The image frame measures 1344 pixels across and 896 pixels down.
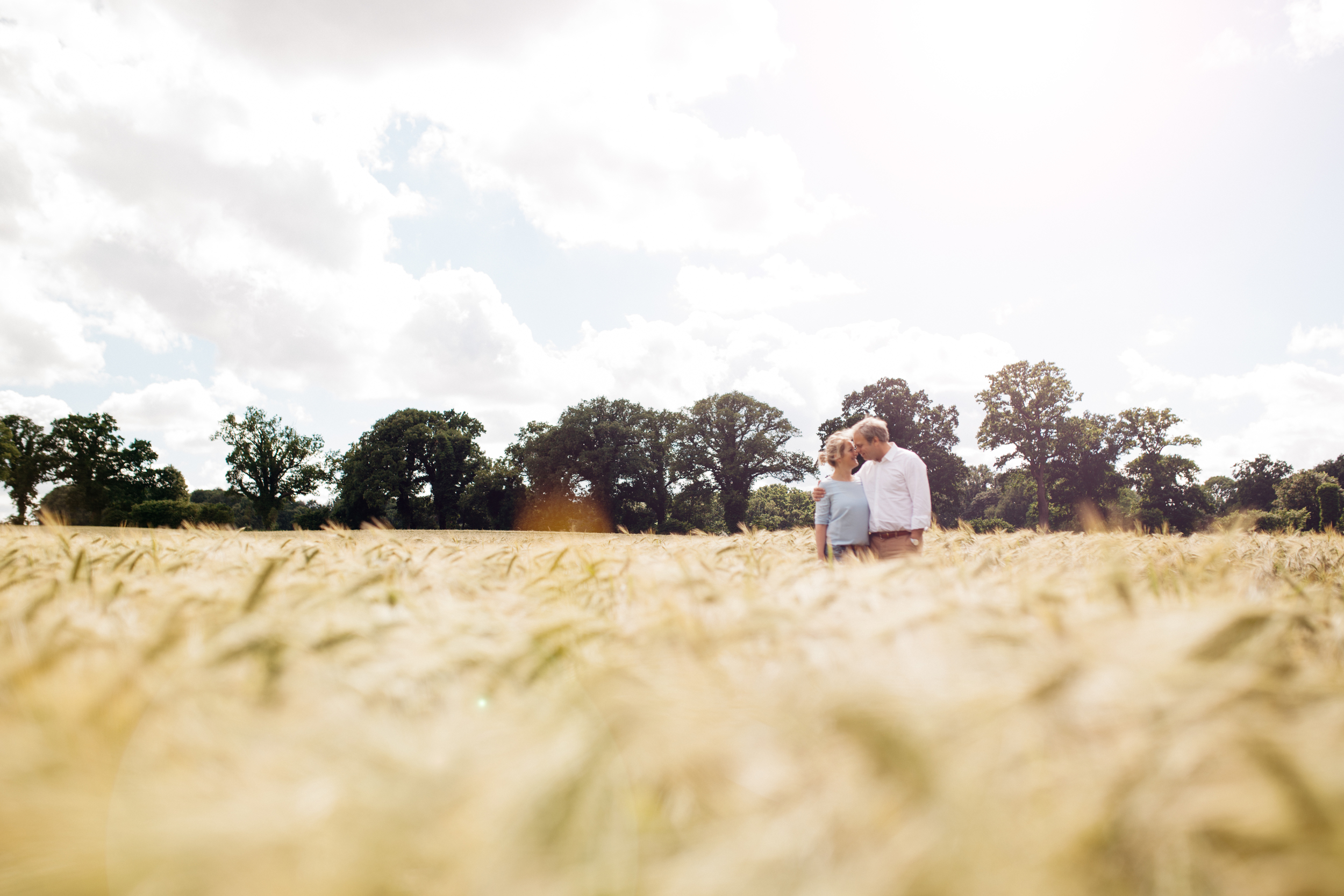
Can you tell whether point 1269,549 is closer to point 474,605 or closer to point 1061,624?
point 1061,624

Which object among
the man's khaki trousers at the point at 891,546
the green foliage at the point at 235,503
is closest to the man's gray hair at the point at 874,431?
the man's khaki trousers at the point at 891,546

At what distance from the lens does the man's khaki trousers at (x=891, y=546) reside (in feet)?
22.5

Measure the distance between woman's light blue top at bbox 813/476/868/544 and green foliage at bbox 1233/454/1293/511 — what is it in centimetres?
8426

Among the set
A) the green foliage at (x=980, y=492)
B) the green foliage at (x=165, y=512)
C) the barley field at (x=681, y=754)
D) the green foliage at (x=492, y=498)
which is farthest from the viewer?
the green foliage at (x=980, y=492)

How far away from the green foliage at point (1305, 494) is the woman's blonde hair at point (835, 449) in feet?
219

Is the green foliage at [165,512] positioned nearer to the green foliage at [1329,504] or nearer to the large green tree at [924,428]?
the large green tree at [924,428]

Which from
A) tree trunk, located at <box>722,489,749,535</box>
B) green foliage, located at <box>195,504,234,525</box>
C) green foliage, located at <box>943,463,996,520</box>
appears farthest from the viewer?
green foliage, located at <box>943,463,996,520</box>

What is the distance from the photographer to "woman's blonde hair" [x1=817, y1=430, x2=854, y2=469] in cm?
713

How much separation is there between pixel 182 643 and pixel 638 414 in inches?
2005

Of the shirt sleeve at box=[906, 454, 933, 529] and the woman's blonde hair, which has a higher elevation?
the woman's blonde hair

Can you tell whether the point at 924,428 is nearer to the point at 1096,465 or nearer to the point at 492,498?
the point at 1096,465

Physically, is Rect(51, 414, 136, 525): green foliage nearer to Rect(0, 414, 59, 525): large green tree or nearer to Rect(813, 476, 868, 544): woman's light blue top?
Rect(0, 414, 59, 525): large green tree

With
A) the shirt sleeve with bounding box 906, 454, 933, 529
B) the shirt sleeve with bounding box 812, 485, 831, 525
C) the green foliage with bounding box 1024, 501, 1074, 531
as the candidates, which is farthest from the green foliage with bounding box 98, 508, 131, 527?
the green foliage with bounding box 1024, 501, 1074, 531

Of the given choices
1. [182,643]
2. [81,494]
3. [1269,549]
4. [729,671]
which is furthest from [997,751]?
[81,494]
